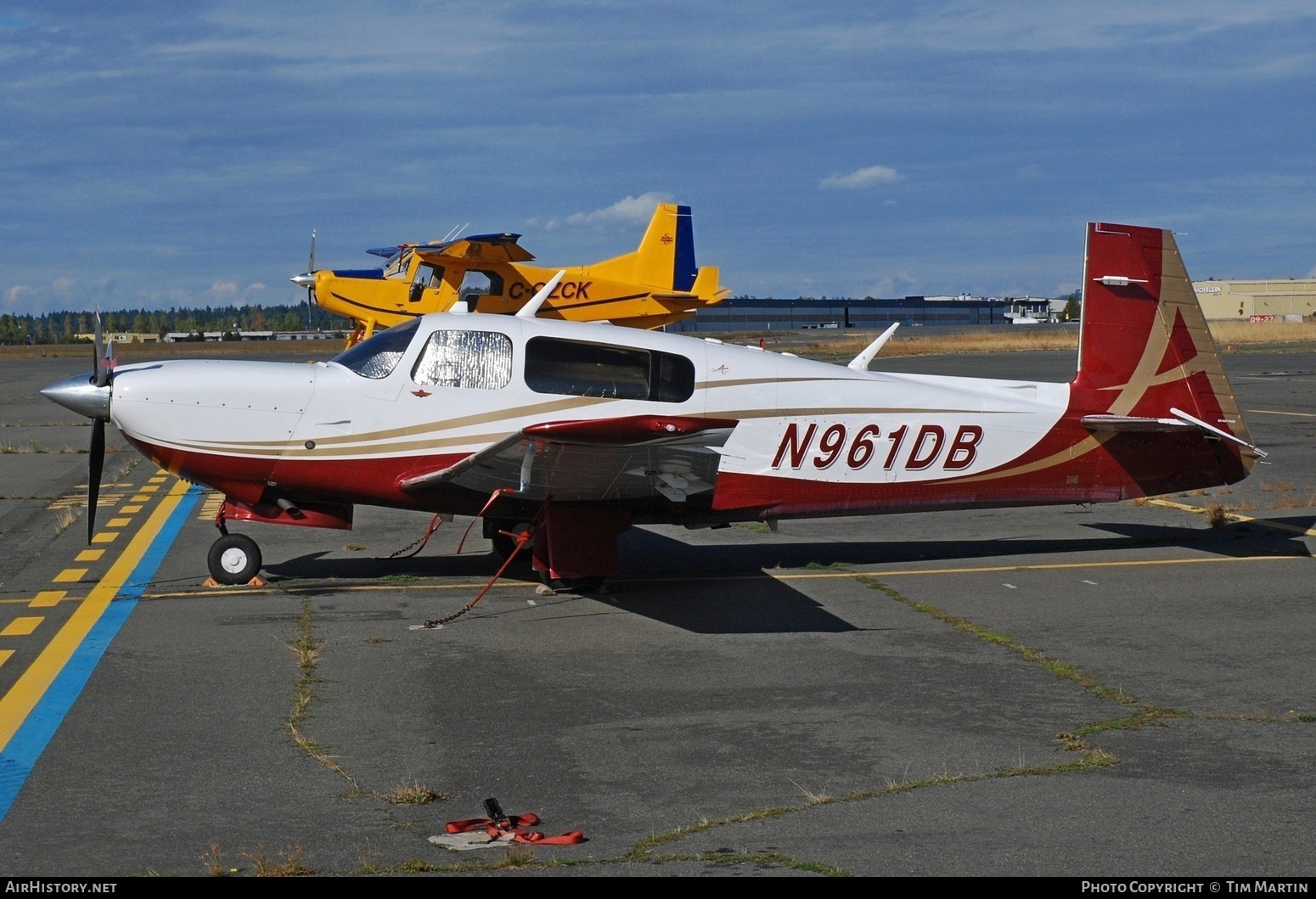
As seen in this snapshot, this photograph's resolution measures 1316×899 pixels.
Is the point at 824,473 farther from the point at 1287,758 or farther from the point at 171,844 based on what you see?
the point at 171,844

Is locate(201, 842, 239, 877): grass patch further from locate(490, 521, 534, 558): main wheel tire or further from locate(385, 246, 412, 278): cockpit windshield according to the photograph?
locate(385, 246, 412, 278): cockpit windshield

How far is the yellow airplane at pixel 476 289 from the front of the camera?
28203 millimetres

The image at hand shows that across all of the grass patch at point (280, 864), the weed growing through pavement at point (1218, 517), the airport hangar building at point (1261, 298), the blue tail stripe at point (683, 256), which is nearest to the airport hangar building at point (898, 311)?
the airport hangar building at point (1261, 298)

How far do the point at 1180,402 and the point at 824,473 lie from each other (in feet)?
10.4

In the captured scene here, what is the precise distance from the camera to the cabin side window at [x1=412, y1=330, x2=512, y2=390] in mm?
9414

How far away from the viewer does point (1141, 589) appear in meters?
9.49

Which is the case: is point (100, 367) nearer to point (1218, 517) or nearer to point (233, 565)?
point (233, 565)

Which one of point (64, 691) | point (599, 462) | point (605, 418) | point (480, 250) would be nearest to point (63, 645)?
point (64, 691)

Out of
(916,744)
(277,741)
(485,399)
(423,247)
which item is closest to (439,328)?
(485,399)

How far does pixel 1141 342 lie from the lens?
34.9ft

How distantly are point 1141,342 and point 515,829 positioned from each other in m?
7.86

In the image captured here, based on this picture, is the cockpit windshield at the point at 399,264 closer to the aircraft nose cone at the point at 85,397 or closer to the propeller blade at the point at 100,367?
the propeller blade at the point at 100,367

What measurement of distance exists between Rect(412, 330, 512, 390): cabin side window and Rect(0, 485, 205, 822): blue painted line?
2.67 metres

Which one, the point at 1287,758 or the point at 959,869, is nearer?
the point at 959,869
